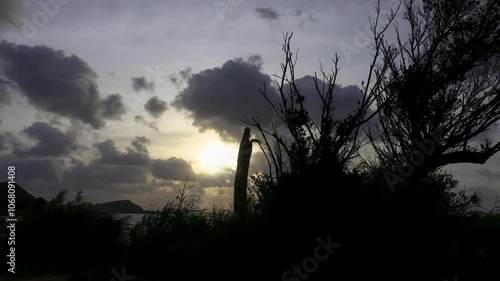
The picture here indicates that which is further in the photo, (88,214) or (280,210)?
(88,214)

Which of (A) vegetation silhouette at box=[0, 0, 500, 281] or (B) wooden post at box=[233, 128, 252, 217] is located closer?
(A) vegetation silhouette at box=[0, 0, 500, 281]

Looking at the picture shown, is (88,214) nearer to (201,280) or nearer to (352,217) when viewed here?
(201,280)

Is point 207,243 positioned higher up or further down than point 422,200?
further down

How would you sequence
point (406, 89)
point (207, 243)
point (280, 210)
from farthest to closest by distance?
point (406, 89) < point (207, 243) < point (280, 210)

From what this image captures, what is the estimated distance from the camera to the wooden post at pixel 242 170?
511 inches

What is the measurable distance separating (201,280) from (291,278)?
5.82ft

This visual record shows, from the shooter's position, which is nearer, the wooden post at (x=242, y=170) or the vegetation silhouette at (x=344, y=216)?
the vegetation silhouette at (x=344, y=216)

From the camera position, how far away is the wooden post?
12977 mm

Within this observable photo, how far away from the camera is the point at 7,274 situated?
8.83 meters

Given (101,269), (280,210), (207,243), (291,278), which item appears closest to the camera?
(291,278)

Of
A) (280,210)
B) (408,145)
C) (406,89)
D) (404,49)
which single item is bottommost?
(280,210)

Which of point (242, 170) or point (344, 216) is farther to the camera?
point (242, 170)

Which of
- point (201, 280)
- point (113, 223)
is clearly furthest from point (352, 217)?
point (113, 223)

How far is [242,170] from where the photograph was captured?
13.4 meters
